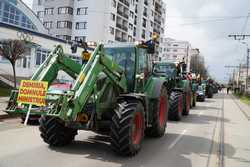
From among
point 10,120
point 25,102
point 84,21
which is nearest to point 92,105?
point 25,102

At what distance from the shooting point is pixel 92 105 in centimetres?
745

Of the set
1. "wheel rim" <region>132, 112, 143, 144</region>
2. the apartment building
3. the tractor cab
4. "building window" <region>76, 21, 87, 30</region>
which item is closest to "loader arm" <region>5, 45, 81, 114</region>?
the tractor cab

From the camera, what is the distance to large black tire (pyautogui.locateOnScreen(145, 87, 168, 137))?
9.78 m

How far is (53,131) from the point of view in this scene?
8.02 metres

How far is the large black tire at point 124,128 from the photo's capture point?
286 inches

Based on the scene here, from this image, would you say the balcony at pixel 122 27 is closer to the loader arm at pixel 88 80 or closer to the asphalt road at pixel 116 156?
the asphalt road at pixel 116 156

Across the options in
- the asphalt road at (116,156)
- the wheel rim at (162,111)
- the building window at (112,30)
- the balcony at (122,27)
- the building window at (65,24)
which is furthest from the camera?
the balcony at (122,27)

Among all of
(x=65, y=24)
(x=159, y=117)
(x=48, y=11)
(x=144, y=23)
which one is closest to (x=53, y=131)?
(x=159, y=117)

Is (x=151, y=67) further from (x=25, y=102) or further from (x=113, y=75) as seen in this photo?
(x=25, y=102)

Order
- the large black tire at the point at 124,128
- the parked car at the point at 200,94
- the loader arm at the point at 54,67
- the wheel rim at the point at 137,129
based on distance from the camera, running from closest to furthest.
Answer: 1. the large black tire at the point at 124,128
2. the loader arm at the point at 54,67
3. the wheel rim at the point at 137,129
4. the parked car at the point at 200,94

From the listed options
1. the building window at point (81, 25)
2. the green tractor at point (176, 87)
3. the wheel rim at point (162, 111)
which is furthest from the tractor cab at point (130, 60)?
the building window at point (81, 25)

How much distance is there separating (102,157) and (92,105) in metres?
1.20

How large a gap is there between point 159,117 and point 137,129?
2.48m

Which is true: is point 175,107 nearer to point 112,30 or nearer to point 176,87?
point 176,87
